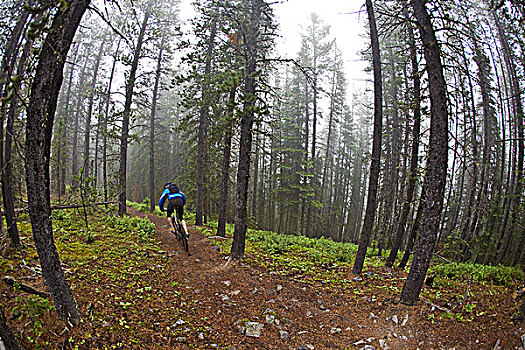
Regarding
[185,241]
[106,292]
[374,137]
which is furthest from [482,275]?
[106,292]

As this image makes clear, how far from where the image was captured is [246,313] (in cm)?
561

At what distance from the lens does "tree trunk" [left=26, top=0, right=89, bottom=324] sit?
3.41 m

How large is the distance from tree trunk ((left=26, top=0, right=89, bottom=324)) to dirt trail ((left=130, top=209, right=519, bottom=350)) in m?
2.45

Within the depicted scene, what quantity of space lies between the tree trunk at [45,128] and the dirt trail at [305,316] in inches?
96.4

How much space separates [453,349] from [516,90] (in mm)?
14413

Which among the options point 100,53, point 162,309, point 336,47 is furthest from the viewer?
point 336,47

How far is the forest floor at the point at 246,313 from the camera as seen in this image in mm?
4118

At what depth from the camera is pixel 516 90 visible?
43.8ft

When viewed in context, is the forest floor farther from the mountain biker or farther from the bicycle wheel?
the mountain biker

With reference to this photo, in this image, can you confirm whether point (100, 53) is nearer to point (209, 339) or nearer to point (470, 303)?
point (209, 339)

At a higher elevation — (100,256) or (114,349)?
(100,256)

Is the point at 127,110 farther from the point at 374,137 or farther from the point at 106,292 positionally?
the point at 374,137

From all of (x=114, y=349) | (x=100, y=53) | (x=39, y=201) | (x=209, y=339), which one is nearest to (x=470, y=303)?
(x=209, y=339)

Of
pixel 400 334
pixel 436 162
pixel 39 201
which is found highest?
pixel 436 162
